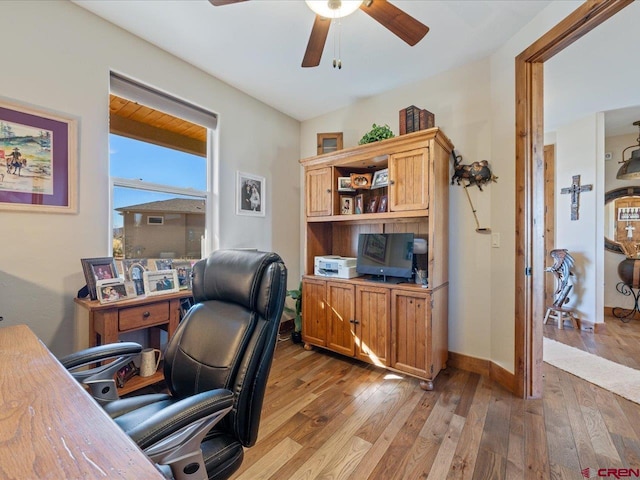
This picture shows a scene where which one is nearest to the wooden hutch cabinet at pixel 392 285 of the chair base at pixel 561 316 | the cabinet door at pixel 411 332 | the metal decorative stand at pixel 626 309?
Result: the cabinet door at pixel 411 332

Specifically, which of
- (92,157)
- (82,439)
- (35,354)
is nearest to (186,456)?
(82,439)

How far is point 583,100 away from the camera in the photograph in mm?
3062

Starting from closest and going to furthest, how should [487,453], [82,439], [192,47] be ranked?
[82,439], [487,453], [192,47]

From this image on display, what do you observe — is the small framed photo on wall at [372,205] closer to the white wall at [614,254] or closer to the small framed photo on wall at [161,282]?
the small framed photo on wall at [161,282]

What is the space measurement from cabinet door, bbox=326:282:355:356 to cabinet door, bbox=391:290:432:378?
1.31 feet

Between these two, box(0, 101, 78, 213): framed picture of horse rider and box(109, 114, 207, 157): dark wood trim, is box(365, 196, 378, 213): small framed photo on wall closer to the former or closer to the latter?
box(109, 114, 207, 157): dark wood trim

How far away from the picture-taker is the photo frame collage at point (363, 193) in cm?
262

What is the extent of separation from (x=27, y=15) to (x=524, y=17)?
10.6ft

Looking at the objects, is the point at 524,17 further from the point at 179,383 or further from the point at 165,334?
the point at 165,334

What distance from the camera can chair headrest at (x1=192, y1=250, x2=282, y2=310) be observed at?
1.14 metres

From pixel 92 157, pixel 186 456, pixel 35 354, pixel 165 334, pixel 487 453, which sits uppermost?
pixel 92 157

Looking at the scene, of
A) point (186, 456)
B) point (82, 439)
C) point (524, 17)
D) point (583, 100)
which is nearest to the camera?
point (82, 439)

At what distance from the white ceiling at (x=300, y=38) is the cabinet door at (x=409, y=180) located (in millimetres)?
879

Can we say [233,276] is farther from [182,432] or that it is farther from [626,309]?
[626,309]
